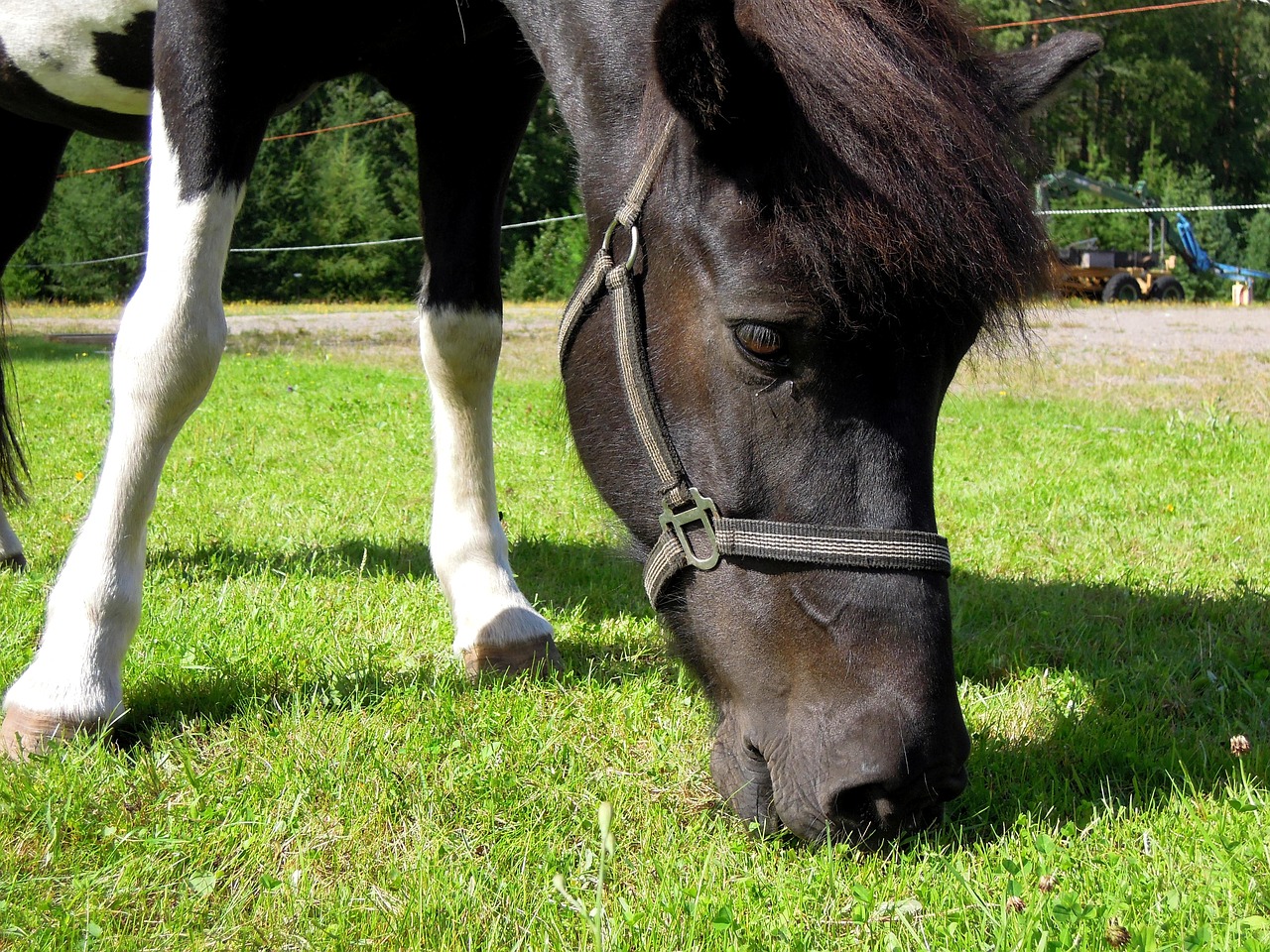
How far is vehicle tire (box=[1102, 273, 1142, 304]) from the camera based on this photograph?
90.6 feet

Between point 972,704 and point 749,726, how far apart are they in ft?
3.49

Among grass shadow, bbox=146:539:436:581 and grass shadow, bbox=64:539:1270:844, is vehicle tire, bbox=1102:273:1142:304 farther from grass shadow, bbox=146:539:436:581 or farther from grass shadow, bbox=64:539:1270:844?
grass shadow, bbox=146:539:436:581

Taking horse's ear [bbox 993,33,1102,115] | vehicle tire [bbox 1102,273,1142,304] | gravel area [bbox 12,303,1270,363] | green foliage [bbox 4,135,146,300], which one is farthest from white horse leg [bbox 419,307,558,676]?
green foliage [bbox 4,135,146,300]

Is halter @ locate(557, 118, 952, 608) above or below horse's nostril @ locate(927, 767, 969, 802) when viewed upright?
above

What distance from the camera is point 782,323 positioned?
183cm

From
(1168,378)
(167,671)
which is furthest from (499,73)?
(1168,378)

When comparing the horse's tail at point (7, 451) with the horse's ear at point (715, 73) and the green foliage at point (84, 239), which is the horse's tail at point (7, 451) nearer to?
the horse's ear at point (715, 73)

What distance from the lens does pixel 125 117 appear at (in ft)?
12.1

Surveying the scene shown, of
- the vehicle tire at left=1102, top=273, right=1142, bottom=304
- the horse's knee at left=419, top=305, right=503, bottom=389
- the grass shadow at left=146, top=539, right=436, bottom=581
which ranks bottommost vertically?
the vehicle tire at left=1102, top=273, right=1142, bottom=304

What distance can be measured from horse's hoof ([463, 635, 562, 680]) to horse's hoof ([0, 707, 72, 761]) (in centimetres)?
100

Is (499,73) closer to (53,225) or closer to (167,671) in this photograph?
(167,671)

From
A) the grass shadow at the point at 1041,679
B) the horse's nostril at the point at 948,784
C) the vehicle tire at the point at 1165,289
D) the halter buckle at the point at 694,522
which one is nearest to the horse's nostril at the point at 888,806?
the horse's nostril at the point at 948,784

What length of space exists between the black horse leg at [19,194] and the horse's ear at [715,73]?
134 inches

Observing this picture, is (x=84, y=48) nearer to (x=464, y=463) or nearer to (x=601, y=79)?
(x=464, y=463)
